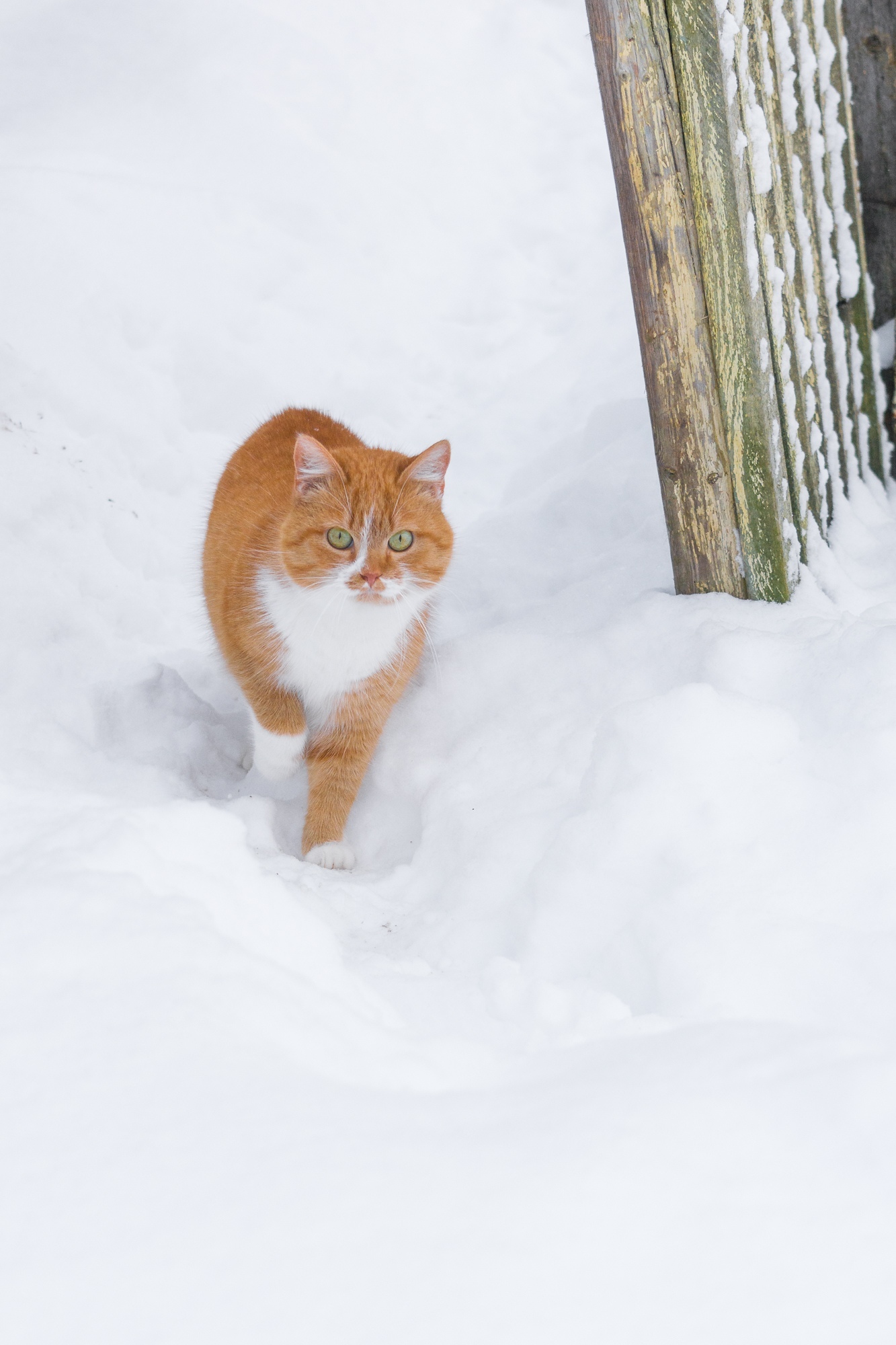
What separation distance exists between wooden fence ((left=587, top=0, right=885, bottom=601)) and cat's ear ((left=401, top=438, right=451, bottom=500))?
→ 1.60ft

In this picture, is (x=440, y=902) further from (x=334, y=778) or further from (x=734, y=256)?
(x=734, y=256)

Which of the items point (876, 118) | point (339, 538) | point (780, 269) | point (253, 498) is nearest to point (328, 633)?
point (339, 538)

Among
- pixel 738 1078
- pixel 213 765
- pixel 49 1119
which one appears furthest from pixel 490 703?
pixel 49 1119

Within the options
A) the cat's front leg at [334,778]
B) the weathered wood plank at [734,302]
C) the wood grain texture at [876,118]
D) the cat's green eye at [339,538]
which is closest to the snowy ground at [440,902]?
the cat's front leg at [334,778]

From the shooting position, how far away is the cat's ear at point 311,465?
228cm

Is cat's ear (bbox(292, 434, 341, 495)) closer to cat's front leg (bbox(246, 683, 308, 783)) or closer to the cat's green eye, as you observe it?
the cat's green eye

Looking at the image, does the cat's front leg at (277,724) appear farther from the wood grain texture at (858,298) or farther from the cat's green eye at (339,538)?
the wood grain texture at (858,298)

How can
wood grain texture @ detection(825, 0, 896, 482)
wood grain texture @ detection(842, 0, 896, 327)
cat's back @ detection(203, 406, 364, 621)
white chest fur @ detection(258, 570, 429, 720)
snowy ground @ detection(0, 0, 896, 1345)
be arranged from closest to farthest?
1. snowy ground @ detection(0, 0, 896, 1345)
2. white chest fur @ detection(258, 570, 429, 720)
3. cat's back @ detection(203, 406, 364, 621)
4. wood grain texture @ detection(825, 0, 896, 482)
5. wood grain texture @ detection(842, 0, 896, 327)

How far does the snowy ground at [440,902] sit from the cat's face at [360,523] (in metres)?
0.39

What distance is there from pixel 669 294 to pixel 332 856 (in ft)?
4.66

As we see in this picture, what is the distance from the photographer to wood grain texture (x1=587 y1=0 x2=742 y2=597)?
2.17 m

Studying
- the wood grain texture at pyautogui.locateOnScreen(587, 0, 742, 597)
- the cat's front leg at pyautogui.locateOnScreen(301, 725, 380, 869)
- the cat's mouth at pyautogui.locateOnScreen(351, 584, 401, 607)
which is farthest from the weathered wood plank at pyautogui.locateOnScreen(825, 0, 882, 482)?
the cat's front leg at pyautogui.locateOnScreen(301, 725, 380, 869)

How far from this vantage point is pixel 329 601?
91.7 inches

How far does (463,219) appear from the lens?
5.49 meters
